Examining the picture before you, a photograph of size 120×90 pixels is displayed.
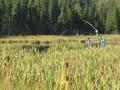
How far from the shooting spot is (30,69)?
692 cm

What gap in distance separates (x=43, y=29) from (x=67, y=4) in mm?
12021

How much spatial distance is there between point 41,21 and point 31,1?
9381mm

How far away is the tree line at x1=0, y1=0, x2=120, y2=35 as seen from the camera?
95.8m

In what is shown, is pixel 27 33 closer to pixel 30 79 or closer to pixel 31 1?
pixel 31 1

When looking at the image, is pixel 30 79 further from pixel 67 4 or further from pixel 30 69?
pixel 67 4

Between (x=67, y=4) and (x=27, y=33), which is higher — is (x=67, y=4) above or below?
above

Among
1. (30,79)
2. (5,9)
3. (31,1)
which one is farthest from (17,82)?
(31,1)

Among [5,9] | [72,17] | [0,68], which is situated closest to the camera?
[0,68]

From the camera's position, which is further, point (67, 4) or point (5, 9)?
point (67, 4)

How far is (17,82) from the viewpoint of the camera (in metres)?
6.54

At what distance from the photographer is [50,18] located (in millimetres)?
101000

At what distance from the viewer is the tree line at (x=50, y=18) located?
95812 millimetres

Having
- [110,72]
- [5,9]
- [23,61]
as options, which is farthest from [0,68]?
[5,9]

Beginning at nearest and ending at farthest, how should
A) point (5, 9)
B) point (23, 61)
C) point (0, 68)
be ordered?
point (0, 68), point (23, 61), point (5, 9)
